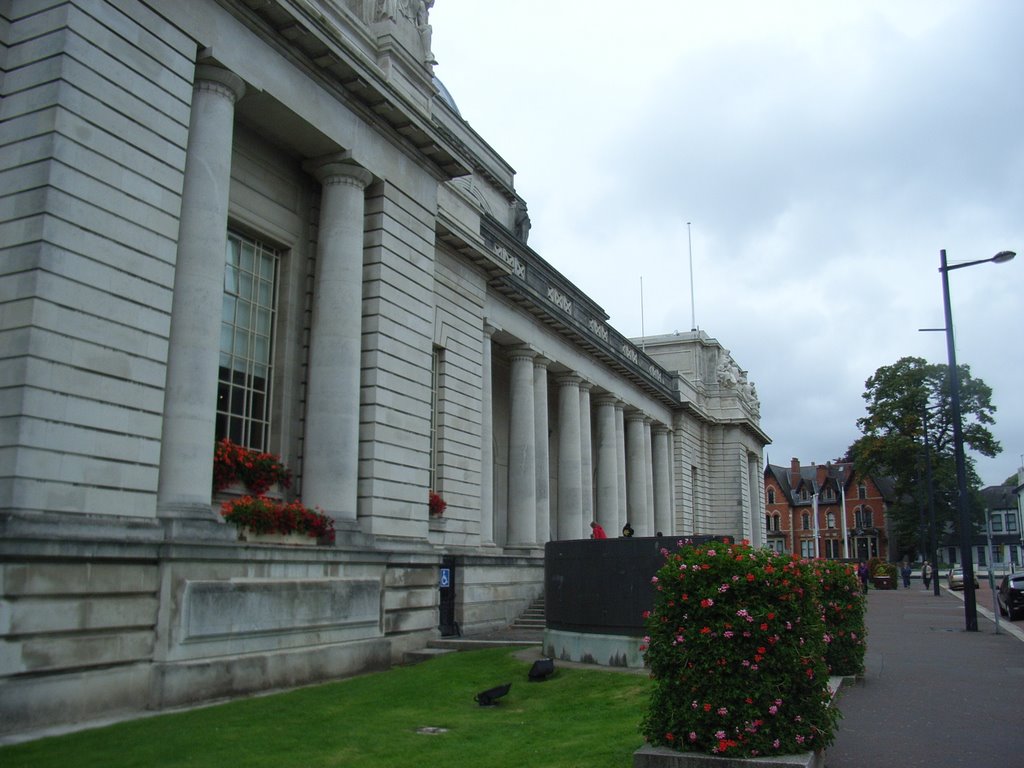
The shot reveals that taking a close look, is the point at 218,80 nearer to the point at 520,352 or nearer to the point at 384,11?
the point at 384,11

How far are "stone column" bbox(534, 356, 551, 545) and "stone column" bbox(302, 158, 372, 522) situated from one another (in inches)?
559

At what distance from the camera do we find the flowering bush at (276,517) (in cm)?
1472

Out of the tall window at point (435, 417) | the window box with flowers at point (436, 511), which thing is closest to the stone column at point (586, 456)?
the tall window at point (435, 417)

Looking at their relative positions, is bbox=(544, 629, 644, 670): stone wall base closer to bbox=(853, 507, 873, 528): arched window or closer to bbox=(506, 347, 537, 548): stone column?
bbox=(506, 347, 537, 548): stone column

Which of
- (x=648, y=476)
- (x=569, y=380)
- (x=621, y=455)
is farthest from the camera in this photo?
(x=648, y=476)

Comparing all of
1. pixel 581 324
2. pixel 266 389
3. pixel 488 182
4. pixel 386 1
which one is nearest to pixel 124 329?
pixel 266 389

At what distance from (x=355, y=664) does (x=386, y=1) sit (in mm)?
13512

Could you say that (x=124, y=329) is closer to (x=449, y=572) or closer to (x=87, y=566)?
(x=87, y=566)

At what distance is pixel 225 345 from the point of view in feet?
54.2

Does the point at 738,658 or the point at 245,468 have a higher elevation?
the point at 245,468

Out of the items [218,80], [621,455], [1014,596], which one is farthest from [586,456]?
[218,80]

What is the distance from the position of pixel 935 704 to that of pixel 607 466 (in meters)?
26.3

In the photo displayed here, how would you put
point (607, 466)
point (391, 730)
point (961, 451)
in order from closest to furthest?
point (391, 730) → point (961, 451) → point (607, 466)

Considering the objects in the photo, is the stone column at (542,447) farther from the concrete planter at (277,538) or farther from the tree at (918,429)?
the tree at (918,429)
